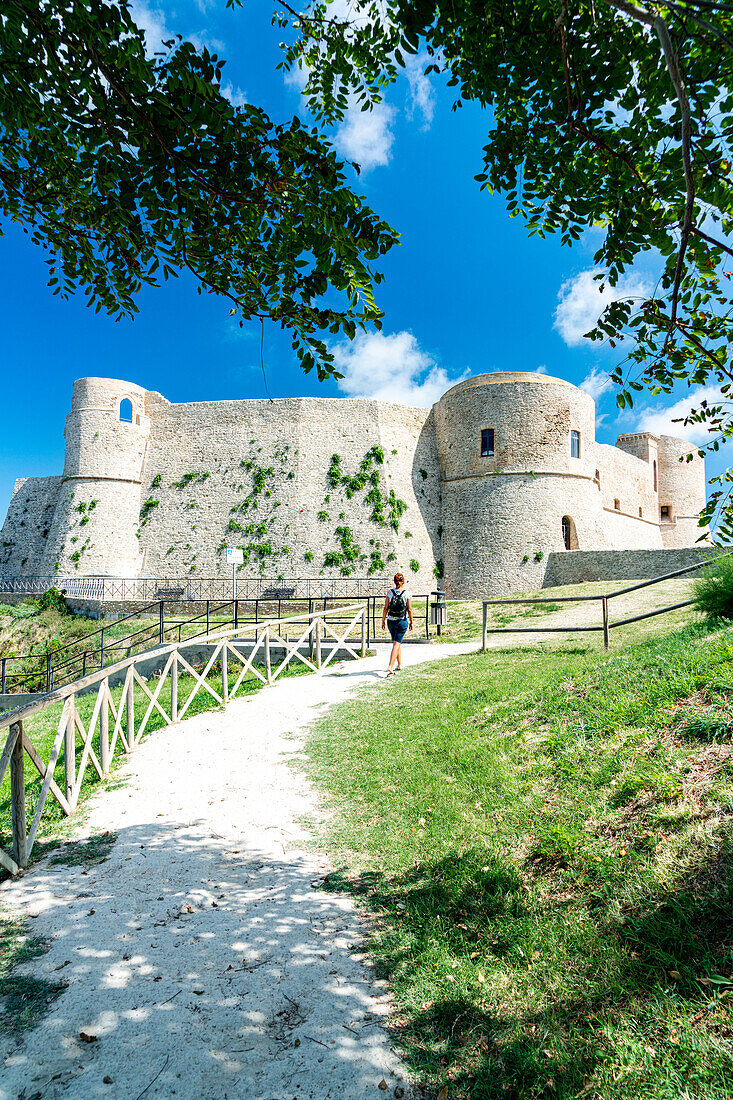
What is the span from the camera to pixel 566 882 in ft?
8.46

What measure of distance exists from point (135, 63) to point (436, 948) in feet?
14.1

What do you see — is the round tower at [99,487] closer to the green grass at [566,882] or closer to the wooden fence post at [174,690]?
the wooden fence post at [174,690]

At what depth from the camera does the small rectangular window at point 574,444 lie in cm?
2459

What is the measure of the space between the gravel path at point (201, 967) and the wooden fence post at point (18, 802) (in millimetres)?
182

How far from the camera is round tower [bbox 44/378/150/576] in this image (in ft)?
85.0

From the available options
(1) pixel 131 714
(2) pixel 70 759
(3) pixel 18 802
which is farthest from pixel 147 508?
(3) pixel 18 802

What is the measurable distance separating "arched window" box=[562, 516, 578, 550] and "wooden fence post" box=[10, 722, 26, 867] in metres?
23.9

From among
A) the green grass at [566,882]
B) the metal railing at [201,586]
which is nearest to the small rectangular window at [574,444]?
the metal railing at [201,586]

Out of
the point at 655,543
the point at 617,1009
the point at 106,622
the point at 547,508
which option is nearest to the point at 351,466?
the point at 547,508

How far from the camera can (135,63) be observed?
229 cm

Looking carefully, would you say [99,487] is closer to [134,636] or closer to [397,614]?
[134,636]

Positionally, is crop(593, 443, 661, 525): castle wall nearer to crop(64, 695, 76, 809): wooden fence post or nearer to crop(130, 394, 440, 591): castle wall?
crop(130, 394, 440, 591): castle wall

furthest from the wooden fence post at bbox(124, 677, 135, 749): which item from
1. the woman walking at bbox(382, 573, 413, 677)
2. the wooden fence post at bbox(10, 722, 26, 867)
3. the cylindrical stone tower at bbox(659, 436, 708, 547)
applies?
the cylindrical stone tower at bbox(659, 436, 708, 547)

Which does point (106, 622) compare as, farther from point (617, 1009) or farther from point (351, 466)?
point (617, 1009)
